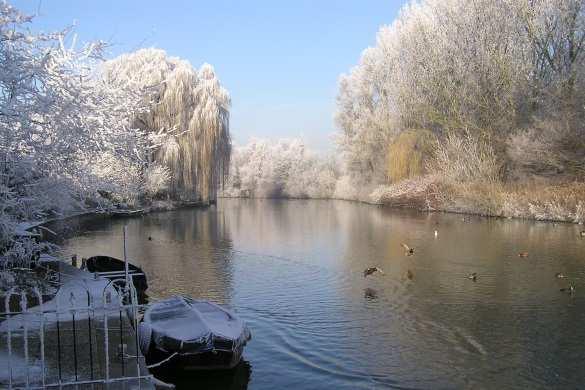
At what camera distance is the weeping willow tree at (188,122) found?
39875 mm

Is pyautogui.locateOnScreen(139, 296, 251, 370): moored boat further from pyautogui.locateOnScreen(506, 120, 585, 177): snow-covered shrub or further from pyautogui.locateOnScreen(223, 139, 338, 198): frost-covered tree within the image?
pyautogui.locateOnScreen(223, 139, 338, 198): frost-covered tree

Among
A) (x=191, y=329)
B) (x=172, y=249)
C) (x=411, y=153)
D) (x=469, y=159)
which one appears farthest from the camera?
(x=411, y=153)

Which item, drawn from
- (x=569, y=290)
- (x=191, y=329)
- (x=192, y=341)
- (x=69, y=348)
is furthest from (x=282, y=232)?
(x=69, y=348)

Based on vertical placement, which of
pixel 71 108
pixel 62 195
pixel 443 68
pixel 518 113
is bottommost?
pixel 62 195

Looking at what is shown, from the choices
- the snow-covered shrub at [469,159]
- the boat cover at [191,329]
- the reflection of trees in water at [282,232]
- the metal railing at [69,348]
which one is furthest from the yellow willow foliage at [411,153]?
the metal railing at [69,348]

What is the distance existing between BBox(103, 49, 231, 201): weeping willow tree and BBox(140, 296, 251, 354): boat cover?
97.0ft

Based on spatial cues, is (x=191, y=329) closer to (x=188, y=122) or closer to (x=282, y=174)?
(x=188, y=122)

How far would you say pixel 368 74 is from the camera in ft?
172

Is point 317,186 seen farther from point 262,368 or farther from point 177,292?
point 262,368

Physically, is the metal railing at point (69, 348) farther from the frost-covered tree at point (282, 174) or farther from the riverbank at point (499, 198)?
the frost-covered tree at point (282, 174)

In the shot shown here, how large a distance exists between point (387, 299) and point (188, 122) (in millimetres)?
29571

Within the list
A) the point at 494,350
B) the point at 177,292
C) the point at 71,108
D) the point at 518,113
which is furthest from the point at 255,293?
the point at 518,113

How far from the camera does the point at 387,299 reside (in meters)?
14.3

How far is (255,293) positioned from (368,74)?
40.5 metres
